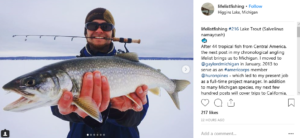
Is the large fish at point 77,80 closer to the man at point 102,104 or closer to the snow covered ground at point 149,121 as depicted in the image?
the man at point 102,104

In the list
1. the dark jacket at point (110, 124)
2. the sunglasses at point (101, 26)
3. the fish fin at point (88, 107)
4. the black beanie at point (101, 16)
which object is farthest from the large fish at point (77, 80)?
the black beanie at point (101, 16)

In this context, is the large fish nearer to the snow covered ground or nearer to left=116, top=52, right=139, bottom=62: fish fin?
left=116, top=52, right=139, bottom=62: fish fin

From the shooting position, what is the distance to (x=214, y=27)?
1.90m

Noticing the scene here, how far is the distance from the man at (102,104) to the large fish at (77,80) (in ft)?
0.14

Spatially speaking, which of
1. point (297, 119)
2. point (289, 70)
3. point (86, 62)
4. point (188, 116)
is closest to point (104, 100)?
point (86, 62)

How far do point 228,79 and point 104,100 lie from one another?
4.15 feet

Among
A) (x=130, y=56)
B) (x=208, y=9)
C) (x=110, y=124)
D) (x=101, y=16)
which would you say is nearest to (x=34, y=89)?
(x=130, y=56)

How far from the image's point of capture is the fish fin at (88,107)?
1.00 meters

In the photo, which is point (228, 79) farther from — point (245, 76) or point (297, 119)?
point (297, 119)

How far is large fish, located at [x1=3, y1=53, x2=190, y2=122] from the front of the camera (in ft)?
3.02

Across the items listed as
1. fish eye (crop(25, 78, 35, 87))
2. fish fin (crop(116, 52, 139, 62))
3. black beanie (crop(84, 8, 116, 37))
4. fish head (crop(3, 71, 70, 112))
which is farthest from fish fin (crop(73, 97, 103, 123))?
black beanie (crop(84, 8, 116, 37))

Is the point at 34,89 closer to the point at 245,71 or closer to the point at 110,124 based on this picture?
the point at 110,124

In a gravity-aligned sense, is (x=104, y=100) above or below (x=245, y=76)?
below

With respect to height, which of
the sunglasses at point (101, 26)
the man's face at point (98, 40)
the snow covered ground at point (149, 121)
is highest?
the sunglasses at point (101, 26)
